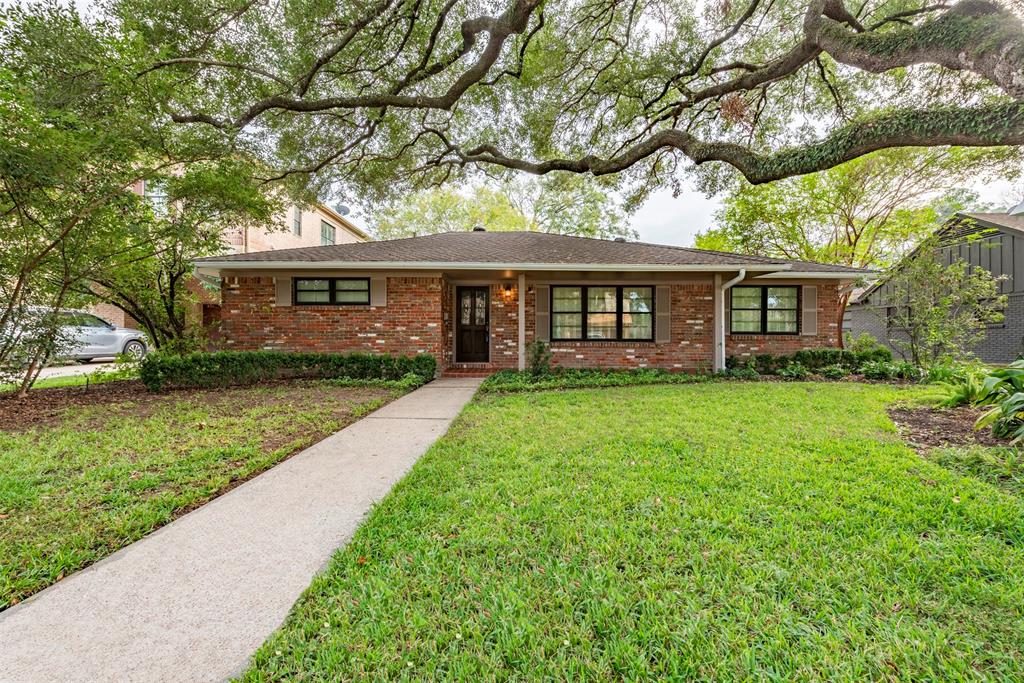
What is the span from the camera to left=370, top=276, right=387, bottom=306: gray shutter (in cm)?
906

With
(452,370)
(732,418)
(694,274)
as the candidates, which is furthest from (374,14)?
(732,418)

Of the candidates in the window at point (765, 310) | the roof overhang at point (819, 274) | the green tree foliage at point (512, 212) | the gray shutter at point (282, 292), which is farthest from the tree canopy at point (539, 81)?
the green tree foliage at point (512, 212)

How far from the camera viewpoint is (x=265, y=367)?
26.1ft

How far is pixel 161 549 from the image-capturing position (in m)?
2.27

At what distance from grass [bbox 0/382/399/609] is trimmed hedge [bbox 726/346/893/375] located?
27.3 ft

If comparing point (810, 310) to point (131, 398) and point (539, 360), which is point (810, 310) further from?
point (131, 398)

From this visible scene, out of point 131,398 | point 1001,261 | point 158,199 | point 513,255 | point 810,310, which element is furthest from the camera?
point 1001,261

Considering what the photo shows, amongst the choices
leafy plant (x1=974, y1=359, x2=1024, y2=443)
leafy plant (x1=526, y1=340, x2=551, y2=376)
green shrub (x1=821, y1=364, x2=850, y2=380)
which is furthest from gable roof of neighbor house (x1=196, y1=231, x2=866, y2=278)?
leafy plant (x1=974, y1=359, x2=1024, y2=443)

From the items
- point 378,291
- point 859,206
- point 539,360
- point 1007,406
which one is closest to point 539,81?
point 378,291

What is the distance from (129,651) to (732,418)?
549cm

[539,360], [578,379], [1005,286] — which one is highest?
[1005,286]

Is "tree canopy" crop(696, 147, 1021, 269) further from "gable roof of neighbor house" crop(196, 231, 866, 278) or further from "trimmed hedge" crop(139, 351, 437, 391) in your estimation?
"trimmed hedge" crop(139, 351, 437, 391)

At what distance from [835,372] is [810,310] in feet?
6.04

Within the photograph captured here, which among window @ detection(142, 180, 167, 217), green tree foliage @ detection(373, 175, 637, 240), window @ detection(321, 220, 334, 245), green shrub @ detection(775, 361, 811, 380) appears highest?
green tree foliage @ detection(373, 175, 637, 240)
